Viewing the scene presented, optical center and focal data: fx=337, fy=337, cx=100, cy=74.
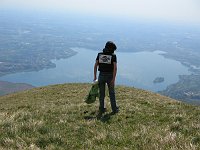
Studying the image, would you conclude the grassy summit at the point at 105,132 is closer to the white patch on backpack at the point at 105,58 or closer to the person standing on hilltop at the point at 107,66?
the person standing on hilltop at the point at 107,66

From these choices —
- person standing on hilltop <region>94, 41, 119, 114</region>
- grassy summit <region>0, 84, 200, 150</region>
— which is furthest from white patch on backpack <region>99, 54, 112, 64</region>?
grassy summit <region>0, 84, 200, 150</region>

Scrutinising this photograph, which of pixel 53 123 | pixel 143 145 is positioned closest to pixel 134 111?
pixel 53 123

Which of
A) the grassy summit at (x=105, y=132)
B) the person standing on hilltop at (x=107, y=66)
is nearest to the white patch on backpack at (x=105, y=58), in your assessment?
the person standing on hilltop at (x=107, y=66)

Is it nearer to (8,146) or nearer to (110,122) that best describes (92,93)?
(110,122)

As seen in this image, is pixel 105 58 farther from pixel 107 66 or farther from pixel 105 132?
pixel 105 132

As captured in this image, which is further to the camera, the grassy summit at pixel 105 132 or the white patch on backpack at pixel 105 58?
the white patch on backpack at pixel 105 58

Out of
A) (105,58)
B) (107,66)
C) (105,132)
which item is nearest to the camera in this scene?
(105,132)

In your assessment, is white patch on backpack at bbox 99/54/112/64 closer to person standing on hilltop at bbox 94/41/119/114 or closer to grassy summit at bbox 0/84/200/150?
person standing on hilltop at bbox 94/41/119/114

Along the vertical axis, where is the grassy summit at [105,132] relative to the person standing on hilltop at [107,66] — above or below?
below

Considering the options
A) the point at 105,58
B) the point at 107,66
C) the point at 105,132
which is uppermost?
the point at 105,58

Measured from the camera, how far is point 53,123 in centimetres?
1198

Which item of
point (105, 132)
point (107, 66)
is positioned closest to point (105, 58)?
point (107, 66)

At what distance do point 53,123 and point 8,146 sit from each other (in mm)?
3503

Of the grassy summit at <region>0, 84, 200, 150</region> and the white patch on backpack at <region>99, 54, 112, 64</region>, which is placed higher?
the white patch on backpack at <region>99, 54, 112, 64</region>
